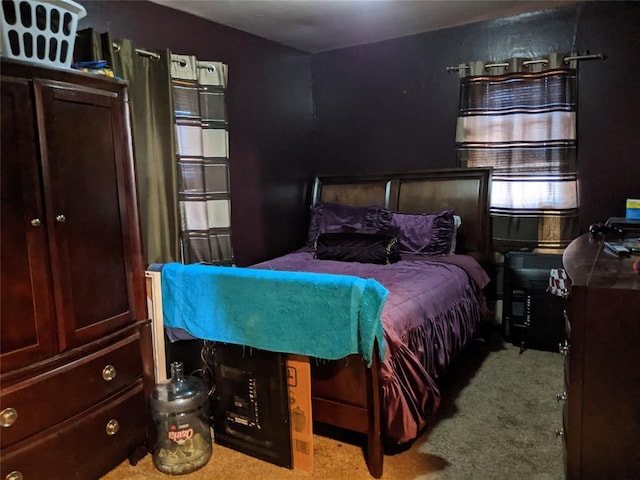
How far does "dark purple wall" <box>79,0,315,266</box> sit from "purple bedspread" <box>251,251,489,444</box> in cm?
51

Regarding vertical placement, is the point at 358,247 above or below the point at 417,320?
above

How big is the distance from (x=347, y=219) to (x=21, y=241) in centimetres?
234

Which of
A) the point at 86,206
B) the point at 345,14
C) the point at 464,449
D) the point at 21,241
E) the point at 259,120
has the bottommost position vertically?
the point at 464,449

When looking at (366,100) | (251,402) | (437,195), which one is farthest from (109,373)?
(366,100)

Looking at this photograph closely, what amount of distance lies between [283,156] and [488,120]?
5.32 feet

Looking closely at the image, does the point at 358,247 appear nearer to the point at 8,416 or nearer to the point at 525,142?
the point at 525,142

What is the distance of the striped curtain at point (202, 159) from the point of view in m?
2.95

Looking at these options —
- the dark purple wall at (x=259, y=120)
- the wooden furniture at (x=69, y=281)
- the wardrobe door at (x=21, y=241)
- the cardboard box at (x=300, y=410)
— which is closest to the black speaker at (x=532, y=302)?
the dark purple wall at (x=259, y=120)

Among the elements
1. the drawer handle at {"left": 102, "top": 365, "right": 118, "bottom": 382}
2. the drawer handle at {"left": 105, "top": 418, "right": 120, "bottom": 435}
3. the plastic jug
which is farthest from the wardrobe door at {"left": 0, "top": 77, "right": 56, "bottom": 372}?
the plastic jug


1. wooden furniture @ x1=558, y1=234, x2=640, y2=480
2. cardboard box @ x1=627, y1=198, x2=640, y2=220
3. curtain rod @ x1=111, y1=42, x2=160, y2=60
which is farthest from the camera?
cardboard box @ x1=627, y1=198, x2=640, y2=220

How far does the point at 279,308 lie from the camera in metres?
1.95

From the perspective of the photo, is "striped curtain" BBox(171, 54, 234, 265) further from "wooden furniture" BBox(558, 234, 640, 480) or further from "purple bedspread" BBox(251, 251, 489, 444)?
"wooden furniture" BBox(558, 234, 640, 480)

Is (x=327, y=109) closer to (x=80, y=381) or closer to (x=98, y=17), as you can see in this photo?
(x=98, y=17)

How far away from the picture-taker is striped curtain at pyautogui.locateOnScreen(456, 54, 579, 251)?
328 cm
